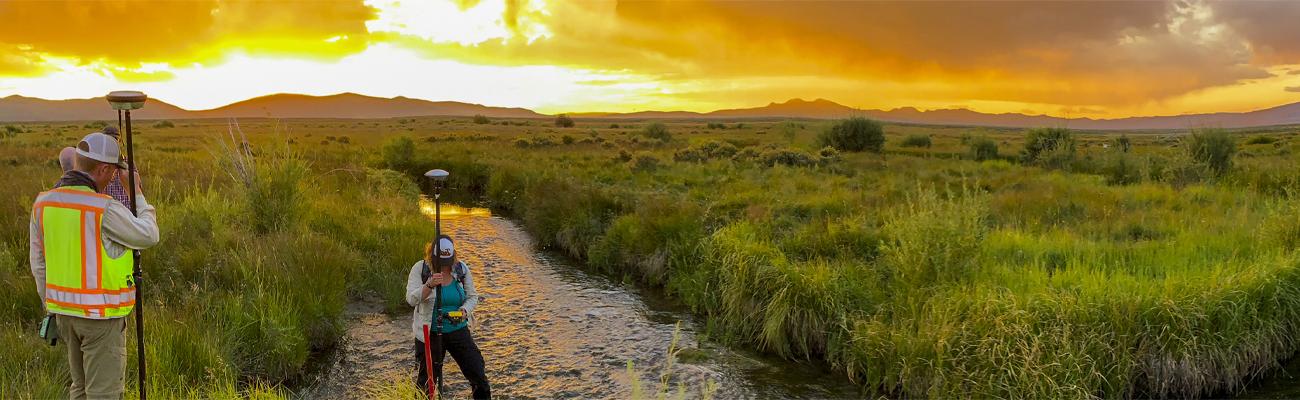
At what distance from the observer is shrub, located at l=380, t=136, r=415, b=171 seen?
113ft

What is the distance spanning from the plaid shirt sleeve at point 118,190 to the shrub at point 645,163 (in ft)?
73.8

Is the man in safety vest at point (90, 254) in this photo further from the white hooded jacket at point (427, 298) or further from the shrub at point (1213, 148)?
the shrub at point (1213, 148)

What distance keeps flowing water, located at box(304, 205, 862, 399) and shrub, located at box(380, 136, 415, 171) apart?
22502 mm

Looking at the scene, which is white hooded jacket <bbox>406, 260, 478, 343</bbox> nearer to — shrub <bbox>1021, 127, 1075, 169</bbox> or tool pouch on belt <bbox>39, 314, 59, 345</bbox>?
tool pouch on belt <bbox>39, 314, 59, 345</bbox>

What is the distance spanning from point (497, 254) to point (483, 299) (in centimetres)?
403

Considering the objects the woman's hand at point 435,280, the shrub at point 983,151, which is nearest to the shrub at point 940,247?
the woman's hand at point 435,280

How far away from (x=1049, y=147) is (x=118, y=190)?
37355 millimetres

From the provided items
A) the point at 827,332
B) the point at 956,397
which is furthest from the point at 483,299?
the point at 956,397

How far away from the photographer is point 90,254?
4512 millimetres

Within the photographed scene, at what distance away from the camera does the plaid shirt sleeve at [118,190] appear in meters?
5.02

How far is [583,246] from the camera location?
16344 mm

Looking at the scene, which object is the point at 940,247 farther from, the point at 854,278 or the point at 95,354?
the point at 95,354

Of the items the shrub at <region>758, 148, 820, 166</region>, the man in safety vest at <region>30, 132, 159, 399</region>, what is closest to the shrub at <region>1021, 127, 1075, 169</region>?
the shrub at <region>758, 148, 820, 166</region>

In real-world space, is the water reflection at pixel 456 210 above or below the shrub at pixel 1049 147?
below
